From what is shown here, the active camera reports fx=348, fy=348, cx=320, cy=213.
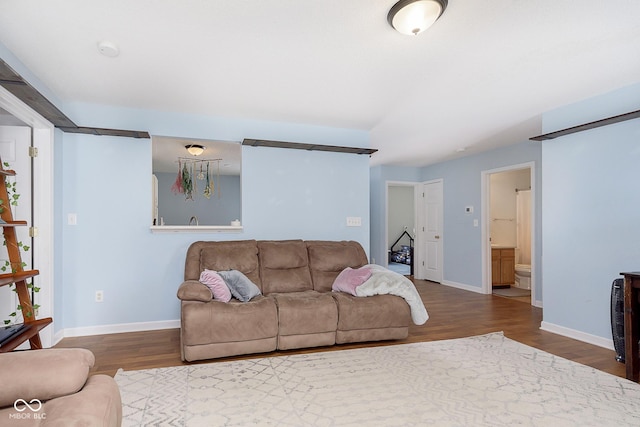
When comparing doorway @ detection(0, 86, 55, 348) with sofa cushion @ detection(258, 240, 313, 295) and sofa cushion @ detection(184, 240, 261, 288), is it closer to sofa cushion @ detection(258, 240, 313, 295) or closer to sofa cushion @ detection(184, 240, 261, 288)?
sofa cushion @ detection(184, 240, 261, 288)

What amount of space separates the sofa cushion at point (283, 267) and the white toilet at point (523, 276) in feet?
14.9

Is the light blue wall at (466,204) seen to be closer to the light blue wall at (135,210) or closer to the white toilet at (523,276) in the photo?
the white toilet at (523,276)

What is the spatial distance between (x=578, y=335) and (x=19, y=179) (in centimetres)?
537

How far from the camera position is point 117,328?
3.62 m

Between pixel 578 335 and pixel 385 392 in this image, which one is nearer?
pixel 385 392

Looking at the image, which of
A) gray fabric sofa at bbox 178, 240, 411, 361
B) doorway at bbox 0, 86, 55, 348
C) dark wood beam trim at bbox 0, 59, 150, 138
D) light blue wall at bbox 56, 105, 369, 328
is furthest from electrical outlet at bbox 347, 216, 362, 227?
doorway at bbox 0, 86, 55, 348

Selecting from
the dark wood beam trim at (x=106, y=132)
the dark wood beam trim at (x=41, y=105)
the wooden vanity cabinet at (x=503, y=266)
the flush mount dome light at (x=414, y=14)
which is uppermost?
the flush mount dome light at (x=414, y=14)

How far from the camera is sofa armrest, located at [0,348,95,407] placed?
47.3 inches

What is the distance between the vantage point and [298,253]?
382cm

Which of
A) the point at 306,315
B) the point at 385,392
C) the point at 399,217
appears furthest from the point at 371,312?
the point at 399,217

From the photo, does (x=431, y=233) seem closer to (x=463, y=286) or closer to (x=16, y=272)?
(x=463, y=286)

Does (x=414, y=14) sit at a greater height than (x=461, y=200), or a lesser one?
greater

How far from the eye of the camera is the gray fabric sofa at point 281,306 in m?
2.82

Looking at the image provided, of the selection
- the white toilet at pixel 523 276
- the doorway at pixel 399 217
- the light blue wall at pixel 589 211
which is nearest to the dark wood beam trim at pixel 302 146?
the light blue wall at pixel 589 211
